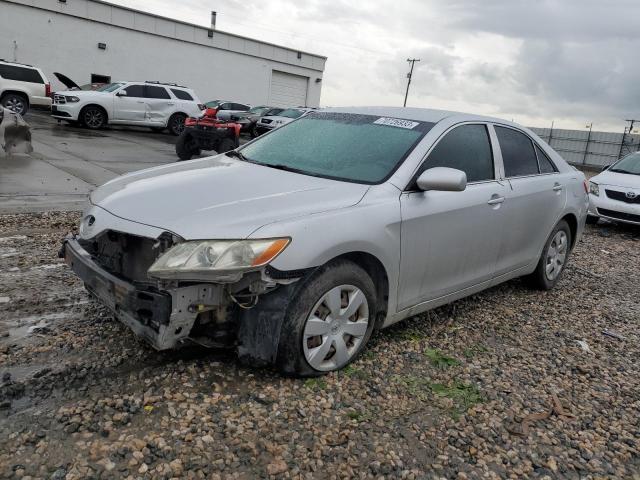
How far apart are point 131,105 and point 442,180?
681 inches

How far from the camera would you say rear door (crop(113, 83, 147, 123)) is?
18281 millimetres

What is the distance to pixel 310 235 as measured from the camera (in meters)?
2.89

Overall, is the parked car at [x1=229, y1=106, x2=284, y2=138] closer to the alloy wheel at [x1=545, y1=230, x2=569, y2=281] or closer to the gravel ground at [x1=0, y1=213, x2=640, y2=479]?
the alloy wheel at [x1=545, y1=230, x2=569, y2=281]

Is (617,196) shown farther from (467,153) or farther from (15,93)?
(15,93)

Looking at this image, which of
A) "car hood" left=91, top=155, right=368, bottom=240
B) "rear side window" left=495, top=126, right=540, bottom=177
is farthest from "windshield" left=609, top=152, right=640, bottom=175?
"car hood" left=91, top=155, right=368, bottom=240

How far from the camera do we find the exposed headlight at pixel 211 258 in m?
2.63

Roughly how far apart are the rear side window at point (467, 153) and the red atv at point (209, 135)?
7.78 metres

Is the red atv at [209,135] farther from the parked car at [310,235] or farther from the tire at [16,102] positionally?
the tire at [16,102]

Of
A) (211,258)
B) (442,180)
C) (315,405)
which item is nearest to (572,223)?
(442,180)

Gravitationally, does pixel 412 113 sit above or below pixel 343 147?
above

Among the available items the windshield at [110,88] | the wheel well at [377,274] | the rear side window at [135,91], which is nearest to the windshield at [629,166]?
the wheel well at [377,274]

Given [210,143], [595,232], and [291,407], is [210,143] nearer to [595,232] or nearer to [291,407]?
[595,232]

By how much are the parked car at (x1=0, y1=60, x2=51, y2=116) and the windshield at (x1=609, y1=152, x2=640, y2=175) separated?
58.7 ft

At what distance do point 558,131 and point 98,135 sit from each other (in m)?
25.2
